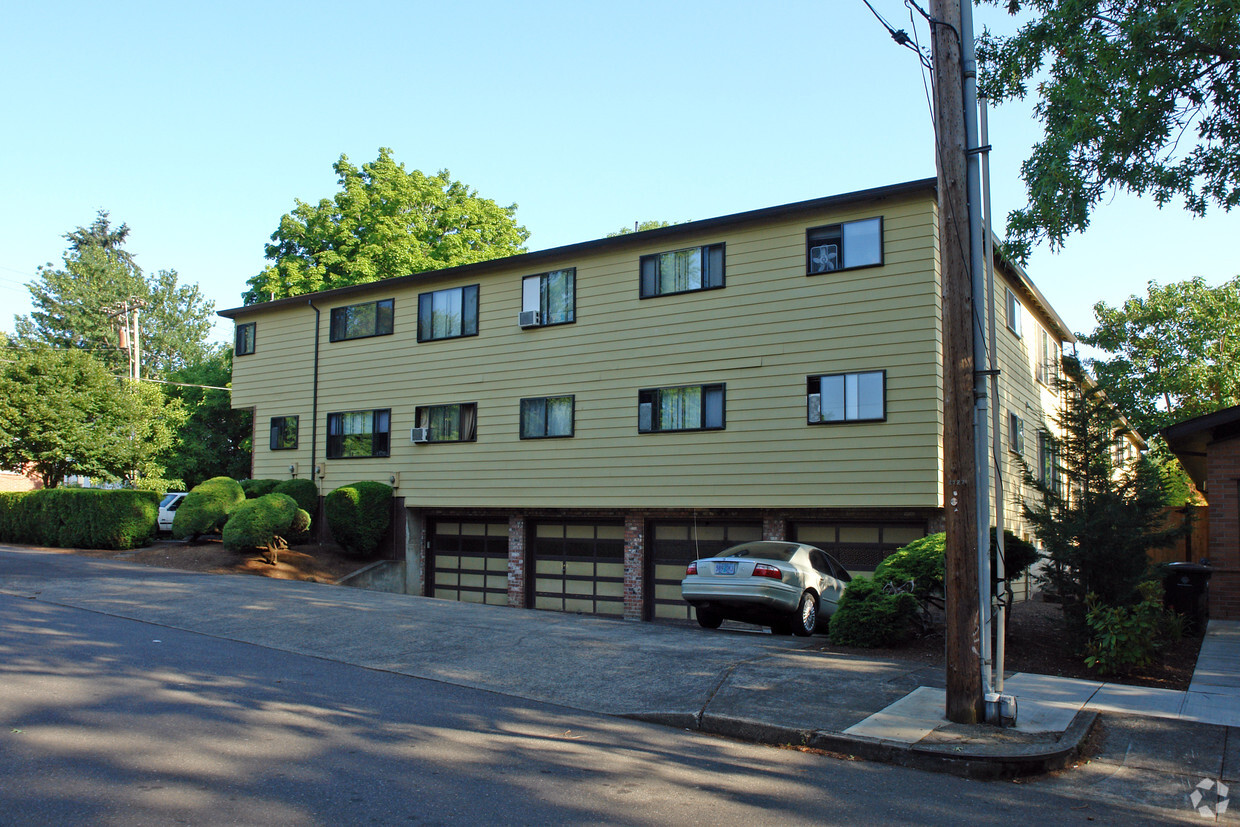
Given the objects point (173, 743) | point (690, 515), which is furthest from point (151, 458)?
point (173, 743)

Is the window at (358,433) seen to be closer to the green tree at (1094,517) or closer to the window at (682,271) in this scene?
the window at (682,271)

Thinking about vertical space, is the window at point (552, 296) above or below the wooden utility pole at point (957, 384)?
above

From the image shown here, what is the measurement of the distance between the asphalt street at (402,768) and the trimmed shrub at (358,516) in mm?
13307

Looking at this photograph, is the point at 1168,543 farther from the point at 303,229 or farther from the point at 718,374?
the point at 303,229

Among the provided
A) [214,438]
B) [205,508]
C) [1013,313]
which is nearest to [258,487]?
[205,508]

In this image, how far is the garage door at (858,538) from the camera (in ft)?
56.1

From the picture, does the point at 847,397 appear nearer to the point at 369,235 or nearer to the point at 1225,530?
the point at 1225,530

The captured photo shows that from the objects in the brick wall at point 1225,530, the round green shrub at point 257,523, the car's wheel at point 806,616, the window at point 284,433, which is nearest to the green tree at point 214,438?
the window at point 284,433

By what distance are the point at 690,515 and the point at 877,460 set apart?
4552 mm

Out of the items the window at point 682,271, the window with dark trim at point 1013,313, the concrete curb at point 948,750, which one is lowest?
the concrete curb at point 948,750

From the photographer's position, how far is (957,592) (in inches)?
307

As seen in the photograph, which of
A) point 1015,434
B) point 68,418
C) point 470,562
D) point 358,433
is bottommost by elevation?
point 470,562

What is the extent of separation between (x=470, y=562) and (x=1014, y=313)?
14314 millimetres

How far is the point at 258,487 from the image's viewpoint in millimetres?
24922
